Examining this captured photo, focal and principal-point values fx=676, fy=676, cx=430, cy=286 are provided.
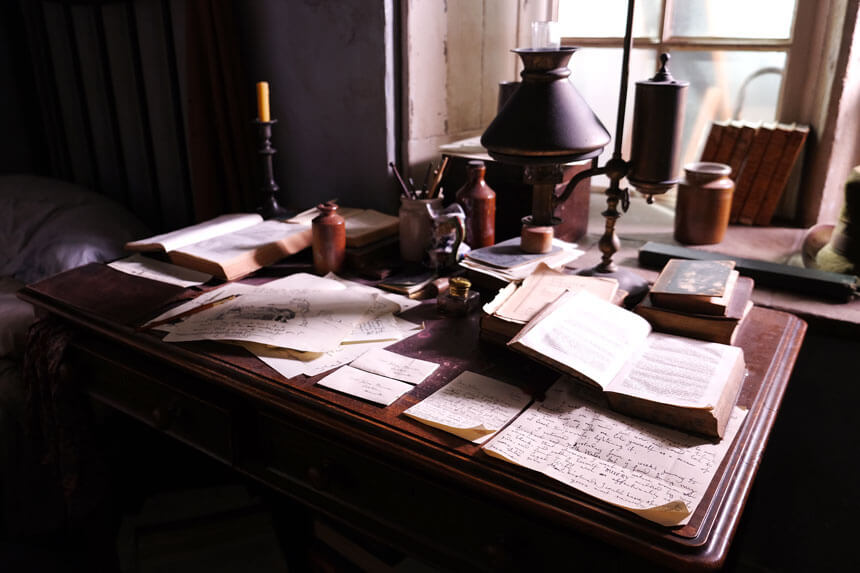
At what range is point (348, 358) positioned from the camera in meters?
1.11

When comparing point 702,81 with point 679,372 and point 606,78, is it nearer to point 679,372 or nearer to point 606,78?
point 606,78

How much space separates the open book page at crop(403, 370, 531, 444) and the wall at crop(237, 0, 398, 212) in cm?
87

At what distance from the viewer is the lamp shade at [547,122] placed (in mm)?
1154

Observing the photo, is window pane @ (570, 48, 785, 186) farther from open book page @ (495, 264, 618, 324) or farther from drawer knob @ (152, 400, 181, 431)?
drawer knob @ (152, 400, 181, 431)

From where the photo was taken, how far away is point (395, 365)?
1079mm

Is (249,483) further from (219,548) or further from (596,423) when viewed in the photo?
(596,423)

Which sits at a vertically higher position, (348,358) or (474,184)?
(474,184)

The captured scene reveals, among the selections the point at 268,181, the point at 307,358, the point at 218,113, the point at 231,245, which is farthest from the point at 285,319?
the point at 218,113

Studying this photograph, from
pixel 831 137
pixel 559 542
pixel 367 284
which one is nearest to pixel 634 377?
pixel 559 542

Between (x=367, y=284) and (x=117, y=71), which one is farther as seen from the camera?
(x=117, y=71)

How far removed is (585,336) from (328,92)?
3.49ft

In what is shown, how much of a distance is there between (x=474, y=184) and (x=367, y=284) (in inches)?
13.0

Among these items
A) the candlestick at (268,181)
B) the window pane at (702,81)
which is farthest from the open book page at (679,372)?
the candlestick at (268,181)

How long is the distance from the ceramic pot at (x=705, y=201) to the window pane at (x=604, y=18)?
464mm
